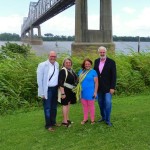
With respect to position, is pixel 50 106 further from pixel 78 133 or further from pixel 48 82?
pixel 78 133

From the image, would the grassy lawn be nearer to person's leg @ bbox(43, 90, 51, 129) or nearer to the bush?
person's leg @ bbox(43, 90, 51, 129)

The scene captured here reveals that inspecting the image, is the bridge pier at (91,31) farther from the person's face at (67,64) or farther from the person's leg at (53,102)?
the person's face at (67,64)

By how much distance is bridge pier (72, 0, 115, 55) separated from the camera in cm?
3541

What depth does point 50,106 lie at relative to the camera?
21.3 ft

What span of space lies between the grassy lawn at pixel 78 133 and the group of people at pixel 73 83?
303mm

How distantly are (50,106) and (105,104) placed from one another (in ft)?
3.48

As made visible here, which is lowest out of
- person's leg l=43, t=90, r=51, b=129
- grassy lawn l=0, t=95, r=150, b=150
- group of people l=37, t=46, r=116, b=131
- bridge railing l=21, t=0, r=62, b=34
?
grassy lawn l=0, t=95, r=150, b=150

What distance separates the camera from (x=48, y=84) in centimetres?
630

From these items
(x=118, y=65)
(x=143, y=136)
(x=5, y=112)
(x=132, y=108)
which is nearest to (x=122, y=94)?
(x=118, y=65)

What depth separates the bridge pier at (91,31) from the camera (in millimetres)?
35406

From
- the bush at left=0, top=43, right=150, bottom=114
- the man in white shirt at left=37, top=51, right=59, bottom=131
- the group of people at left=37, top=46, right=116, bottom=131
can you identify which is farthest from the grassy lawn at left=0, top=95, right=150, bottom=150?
the bush at left=0, top=43, right=150, bottom=114

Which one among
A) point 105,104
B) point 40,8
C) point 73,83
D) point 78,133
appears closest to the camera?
point 78,133

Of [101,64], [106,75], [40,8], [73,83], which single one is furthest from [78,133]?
[40,8]

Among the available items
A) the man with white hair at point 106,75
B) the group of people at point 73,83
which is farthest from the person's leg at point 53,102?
the man with white hair at point 106,75
